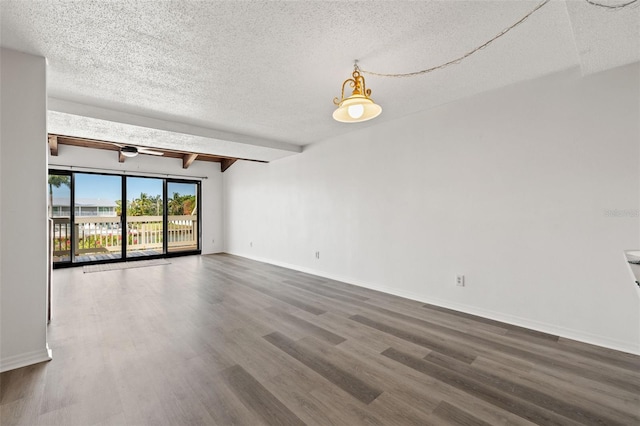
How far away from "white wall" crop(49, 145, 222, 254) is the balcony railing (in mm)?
426

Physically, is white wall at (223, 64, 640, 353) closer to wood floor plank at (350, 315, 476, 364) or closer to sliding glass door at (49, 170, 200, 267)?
wood floor plank at (350, 315, 476, 364)

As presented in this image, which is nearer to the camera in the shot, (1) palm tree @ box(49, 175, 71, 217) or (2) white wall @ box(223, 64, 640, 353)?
(2) white wall @ box(223, 64, 640, 353)

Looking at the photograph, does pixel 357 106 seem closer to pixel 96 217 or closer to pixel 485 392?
pixel 485 392

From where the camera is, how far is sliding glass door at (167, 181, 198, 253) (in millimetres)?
7215

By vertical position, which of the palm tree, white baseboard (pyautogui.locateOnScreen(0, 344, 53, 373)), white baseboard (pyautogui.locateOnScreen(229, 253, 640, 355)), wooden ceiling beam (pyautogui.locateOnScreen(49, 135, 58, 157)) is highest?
wooden ceiling beam (pyautogui.locateOnScreen(49, 135, 58, 157))

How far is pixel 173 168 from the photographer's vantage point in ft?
23.3

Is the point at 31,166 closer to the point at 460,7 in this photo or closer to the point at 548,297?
the point at 460,7

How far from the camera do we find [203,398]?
1.67 meters

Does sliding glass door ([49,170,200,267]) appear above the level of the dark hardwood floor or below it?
above

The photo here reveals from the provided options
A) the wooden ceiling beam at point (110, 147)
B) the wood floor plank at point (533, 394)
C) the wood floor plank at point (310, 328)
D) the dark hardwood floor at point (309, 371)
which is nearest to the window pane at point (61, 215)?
the wooden ceiling beam at point (110, 147)

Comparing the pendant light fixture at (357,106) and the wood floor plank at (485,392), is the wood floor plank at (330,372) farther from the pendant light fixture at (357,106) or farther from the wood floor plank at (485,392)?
the pendant light fixture at (357,106)

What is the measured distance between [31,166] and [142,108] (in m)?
1.47

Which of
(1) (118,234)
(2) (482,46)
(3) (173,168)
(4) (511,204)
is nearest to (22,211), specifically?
(2) (482,46)

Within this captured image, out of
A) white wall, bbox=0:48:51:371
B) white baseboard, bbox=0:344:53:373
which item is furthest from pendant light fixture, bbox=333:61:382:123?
white baseboard, bbox=0:344:53:373
